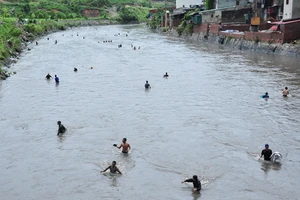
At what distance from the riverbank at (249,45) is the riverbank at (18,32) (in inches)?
1163

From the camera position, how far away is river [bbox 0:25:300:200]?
1510cm

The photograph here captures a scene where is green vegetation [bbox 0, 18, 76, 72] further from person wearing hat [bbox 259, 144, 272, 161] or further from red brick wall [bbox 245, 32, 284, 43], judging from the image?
red brick wall [bbox 245, 32, 284, 43]

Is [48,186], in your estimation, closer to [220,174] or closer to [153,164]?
[153,164]

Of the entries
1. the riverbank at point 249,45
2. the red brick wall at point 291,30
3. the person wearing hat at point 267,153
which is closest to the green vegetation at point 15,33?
the person wearing hat at point 267,153

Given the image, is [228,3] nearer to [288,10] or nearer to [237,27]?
[237,27]

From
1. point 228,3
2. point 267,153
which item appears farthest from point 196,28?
point 267,153

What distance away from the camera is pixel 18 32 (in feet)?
201

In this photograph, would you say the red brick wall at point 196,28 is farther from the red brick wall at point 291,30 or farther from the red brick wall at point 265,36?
the red brick wall at point 291,30

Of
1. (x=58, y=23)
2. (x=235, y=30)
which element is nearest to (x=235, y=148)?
(x=235, y=30)

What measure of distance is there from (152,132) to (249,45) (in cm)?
3247

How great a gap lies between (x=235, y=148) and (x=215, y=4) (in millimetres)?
59630

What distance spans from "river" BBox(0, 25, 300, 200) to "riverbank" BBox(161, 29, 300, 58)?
273 cm

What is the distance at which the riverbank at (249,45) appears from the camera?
41.7 m

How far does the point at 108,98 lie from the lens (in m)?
28.1
